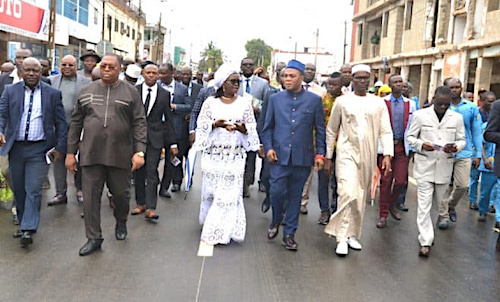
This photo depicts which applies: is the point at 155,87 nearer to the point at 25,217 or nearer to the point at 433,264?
the point at 25,217

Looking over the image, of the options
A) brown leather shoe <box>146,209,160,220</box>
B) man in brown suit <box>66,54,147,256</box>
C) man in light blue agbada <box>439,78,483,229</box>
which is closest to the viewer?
man in brown suit <box>66,54,147,256</box>

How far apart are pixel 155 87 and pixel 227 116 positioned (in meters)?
1.49

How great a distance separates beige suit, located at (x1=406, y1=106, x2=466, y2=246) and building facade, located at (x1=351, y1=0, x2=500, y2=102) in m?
13.4

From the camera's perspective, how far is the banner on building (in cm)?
1722

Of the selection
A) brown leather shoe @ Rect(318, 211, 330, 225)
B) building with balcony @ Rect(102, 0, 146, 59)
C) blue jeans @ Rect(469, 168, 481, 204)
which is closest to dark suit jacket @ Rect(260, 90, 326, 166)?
brown leather shoe @ Rect(318, 211, 330, 225)

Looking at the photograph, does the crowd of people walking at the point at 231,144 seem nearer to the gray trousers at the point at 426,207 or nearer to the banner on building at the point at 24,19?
the gray trousers at the point at 426,207

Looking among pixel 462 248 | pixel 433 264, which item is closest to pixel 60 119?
pixel 433 264

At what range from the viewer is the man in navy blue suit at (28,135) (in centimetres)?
612

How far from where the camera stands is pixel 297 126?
6230 millimetres

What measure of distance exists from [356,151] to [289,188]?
856 mm

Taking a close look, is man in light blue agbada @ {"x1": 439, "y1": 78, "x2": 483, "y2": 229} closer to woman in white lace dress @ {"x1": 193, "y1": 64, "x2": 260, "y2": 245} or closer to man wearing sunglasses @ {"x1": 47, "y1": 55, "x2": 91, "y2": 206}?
woman in white lace dress @ {"x1": 193, "y1": 64, "x2": 260, "y2": 245}

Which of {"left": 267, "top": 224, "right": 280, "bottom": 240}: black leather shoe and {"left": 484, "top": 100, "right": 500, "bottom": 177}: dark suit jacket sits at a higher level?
{"left": 484, "top": 100, "right": 500, "bottom": 177}: dark suit jacket

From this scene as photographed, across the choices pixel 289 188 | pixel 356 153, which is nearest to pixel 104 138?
pixel 289 188

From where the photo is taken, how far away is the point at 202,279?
516 cm
